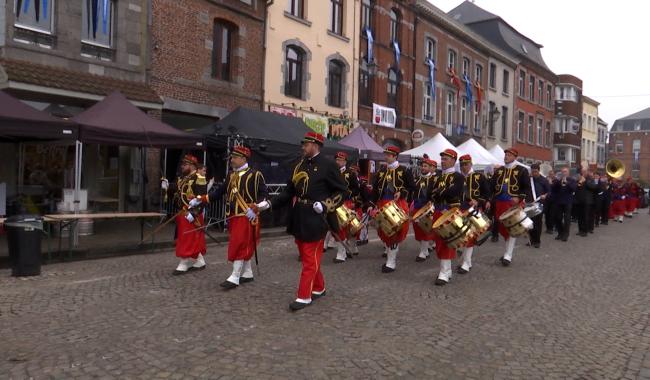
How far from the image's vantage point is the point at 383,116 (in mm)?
23969

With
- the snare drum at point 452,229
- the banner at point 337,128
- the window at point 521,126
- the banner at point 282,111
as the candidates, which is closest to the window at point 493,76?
the window at point 521,126

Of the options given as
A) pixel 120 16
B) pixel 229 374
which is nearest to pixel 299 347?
pixel 229 374

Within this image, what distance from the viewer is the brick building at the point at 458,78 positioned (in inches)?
1058

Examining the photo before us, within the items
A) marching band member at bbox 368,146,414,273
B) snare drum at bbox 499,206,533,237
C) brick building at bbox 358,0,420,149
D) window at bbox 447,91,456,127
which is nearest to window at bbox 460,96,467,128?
window at bbox 447,91,456,127

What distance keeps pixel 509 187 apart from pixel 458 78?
21299 millimetres

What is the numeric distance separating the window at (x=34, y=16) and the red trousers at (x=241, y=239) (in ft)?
28.7

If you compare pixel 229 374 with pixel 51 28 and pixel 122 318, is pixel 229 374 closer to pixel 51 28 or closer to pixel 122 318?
pixel 122 318

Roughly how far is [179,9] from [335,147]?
585 cm

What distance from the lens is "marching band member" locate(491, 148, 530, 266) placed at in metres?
9.30

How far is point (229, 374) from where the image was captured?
4.01m

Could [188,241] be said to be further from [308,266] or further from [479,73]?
[479,73]

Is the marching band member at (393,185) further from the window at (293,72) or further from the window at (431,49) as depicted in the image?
the window at (431,49)

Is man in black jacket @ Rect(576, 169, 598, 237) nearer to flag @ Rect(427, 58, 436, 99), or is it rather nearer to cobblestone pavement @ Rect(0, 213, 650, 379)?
cobblestone pavement @ Rect(0, 213, 650, 379)

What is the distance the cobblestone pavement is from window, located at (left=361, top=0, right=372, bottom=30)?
54.4ft
